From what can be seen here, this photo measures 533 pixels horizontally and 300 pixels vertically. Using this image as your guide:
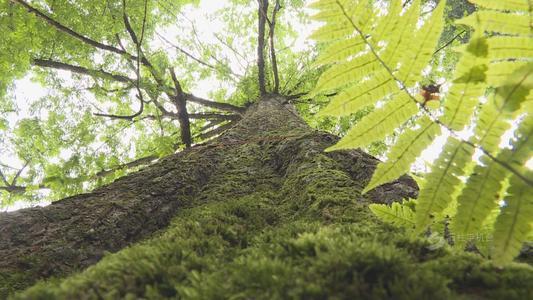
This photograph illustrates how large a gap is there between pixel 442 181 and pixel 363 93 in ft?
1.62

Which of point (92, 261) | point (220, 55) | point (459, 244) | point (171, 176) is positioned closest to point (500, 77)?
point (459, 244)

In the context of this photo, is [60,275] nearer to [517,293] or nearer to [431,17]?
[517,293]

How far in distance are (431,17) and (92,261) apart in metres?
1.86

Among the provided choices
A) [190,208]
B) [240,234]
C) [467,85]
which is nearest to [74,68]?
[190,208]

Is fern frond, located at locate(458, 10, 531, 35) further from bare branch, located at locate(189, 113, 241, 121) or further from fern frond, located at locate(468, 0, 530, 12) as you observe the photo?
bare branch, located at locate(189, 113, 241, 121)

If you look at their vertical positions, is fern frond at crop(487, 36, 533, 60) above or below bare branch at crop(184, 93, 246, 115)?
below

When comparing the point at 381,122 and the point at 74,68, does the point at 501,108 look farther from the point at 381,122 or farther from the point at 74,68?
the point at 74,68

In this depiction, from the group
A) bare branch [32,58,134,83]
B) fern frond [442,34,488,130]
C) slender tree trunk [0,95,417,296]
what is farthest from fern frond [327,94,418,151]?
bare branch [32,58,134,83]

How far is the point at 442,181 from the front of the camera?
1.31 metres

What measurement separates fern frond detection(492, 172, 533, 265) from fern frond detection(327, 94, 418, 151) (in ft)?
1.54

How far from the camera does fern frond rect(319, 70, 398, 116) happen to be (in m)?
1.49

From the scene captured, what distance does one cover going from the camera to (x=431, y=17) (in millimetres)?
1400

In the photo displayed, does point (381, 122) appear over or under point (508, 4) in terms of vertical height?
under

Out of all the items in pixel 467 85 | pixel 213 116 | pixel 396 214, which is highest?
pixel 213 116
